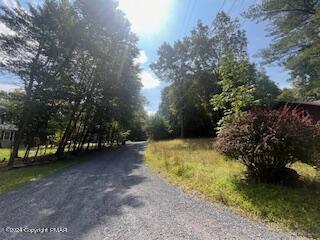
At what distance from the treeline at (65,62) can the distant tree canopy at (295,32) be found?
11671 mm

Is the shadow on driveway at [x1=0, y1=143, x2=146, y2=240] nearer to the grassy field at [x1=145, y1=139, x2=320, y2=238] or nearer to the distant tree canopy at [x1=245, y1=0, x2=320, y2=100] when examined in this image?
the grassy field at [x1=145, y1=139, x2=320, y2=238]

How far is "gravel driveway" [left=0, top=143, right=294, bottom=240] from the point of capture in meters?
5.59

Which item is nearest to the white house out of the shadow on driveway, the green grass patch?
the green grass patch

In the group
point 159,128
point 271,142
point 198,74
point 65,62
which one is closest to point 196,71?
point 198,74

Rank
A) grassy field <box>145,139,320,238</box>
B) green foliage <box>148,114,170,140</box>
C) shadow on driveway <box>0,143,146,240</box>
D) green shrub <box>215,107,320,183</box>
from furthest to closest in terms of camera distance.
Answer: green foliage <box>148,114,170,140</box> < green shrub <box>215,107,320,183</box> < grassy field <box>145,139,320,238</box> < shadow on driveway <box>0,143,146,240</box>

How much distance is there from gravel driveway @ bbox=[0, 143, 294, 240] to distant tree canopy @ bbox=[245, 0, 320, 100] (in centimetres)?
1136

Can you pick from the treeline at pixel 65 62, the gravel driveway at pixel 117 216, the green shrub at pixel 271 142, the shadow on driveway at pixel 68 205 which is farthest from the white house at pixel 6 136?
the green shrub at pixel 271 142

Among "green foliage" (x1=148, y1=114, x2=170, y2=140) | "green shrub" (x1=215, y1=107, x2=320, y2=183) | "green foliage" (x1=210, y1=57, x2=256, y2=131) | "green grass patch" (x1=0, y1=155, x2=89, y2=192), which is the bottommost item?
"green grass patch" (x1=0, y1=155, x2=89, y2=192)

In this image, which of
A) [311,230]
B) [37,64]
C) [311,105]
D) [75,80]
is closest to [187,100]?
[311,105]

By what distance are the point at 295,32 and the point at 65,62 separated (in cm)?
1526

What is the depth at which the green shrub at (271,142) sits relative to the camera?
836cm

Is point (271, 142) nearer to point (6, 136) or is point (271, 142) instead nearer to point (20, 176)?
point (20, 176)

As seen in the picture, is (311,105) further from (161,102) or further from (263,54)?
(161,102)

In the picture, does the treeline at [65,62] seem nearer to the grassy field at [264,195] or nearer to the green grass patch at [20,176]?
the green grass patch at [20,176]
